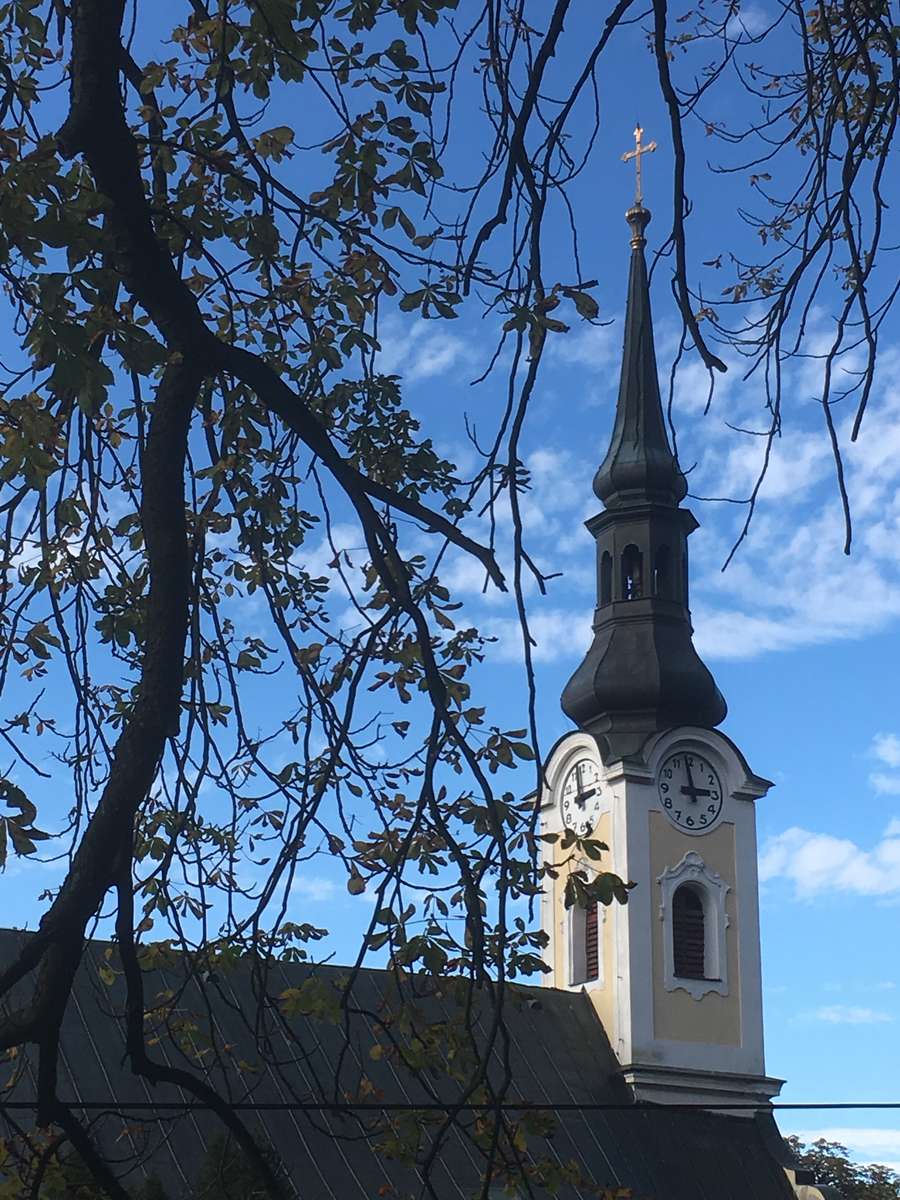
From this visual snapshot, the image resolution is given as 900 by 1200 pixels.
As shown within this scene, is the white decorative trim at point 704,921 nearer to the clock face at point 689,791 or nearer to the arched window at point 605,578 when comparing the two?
the clock face at point 689,791

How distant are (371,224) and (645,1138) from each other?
62.3 ft

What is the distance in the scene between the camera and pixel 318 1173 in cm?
1880

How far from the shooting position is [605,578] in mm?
26594

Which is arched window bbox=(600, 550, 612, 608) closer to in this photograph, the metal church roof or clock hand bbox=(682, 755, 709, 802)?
clock hand bbox=(682, 755, 709, 802)

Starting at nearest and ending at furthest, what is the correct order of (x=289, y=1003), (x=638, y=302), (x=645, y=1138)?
(x=289, y=1003), (x=645, y=1138), (x=638, y=302)

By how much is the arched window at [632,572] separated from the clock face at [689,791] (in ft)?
8.50

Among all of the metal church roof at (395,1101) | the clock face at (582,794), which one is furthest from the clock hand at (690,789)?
the metal church roof at (395,1101)

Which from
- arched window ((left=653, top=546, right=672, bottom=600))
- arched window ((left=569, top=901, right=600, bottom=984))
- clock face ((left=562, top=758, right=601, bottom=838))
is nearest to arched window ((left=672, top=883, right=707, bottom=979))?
arched window ((left=569, top=901, right=600, bottom=984))

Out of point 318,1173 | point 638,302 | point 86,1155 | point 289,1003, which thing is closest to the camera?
point 86,1155

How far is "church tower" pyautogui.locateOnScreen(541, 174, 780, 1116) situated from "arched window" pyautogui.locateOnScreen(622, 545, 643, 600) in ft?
0.07

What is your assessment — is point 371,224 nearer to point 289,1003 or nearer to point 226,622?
point 226,622

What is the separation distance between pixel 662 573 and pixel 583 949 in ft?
18.1

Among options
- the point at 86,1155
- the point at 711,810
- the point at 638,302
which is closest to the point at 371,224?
the point at 86,1155

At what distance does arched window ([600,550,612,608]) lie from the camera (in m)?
26.4
